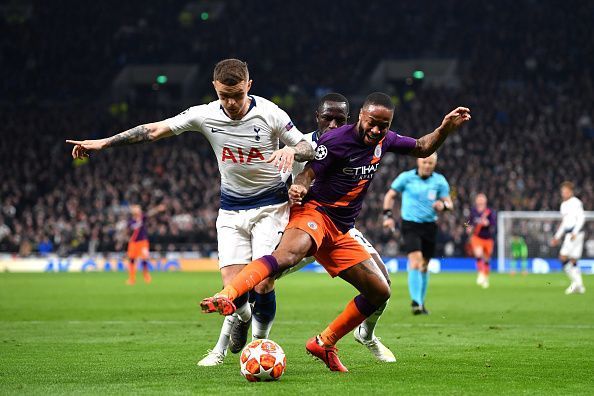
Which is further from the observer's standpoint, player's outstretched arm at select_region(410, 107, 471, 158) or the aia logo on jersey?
the aia logo on jersey

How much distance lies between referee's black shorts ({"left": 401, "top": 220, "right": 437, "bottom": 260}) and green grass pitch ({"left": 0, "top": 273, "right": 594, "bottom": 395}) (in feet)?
3.54

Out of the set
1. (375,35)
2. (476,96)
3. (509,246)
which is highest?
(375,35)

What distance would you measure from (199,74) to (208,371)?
43114 mm

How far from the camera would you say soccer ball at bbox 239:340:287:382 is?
7.55m

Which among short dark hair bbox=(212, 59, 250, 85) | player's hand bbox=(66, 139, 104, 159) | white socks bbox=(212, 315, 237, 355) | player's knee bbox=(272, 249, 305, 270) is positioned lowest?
white socks bbox=(212, 315, 237, 355)

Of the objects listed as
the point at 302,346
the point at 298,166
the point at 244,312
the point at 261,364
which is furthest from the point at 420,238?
the point at 261,364

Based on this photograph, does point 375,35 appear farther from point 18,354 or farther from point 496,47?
point 18,354

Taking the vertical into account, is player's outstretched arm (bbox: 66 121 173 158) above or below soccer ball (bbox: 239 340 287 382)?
above

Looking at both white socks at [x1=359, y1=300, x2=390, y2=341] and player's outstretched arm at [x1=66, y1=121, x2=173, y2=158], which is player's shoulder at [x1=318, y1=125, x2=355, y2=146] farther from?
white socks at [x1=359, y1=300, x2=390, y2=341]

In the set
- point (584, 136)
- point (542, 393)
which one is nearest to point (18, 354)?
point (542, 393)

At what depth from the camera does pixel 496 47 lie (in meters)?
46.9

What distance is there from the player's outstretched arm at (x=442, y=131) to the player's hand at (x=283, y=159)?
146cm

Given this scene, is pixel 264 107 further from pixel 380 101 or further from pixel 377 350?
pixel 377 350

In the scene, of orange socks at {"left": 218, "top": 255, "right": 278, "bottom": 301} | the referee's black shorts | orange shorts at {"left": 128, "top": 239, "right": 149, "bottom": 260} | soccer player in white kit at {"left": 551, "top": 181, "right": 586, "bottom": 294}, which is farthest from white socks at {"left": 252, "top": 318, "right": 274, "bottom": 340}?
orange shorts at {"left": 128, "top": 239, "right": 149, "bottom": 260}
